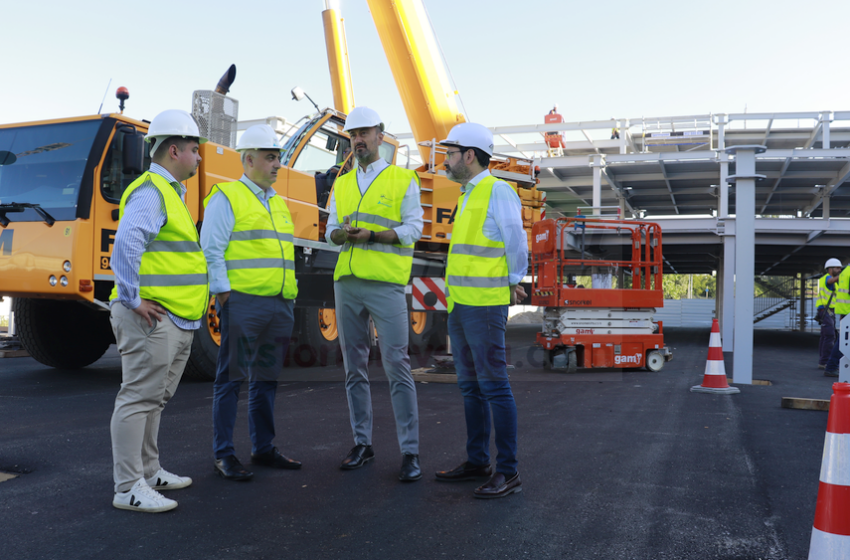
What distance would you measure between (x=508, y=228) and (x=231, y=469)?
6.60 feet

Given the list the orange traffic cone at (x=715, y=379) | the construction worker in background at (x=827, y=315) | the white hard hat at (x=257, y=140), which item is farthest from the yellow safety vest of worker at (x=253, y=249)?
the construction worker in background at (x=827, y=315)

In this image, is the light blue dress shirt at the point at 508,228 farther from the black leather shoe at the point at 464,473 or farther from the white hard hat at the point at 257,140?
the white hard hat at the point at 257,140

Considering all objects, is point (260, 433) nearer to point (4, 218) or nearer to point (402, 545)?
point (402, 545)

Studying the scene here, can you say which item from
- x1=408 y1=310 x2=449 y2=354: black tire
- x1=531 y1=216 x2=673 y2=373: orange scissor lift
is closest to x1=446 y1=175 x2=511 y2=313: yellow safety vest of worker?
x1=531 y1=216 x2=673 y2=373: orange scissor lift

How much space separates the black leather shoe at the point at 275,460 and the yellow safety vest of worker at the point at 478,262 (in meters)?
1.35

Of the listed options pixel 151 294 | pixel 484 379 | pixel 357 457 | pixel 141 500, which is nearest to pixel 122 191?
pixel 151 294

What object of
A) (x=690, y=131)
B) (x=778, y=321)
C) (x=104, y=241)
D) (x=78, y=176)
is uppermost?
(x=690, y=131)

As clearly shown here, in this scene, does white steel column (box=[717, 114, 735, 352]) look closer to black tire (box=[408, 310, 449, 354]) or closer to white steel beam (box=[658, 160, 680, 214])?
white steel beam (box=[658, 160, 680, 214])

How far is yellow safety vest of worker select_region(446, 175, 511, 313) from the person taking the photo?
11.8 ft

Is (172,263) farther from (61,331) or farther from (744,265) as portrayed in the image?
(744,265)

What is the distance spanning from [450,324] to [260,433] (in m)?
1.31

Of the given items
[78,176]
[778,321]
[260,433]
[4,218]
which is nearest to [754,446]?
[260,433]

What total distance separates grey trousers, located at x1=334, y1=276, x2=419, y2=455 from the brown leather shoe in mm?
521

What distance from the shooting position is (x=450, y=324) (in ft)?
12.5
